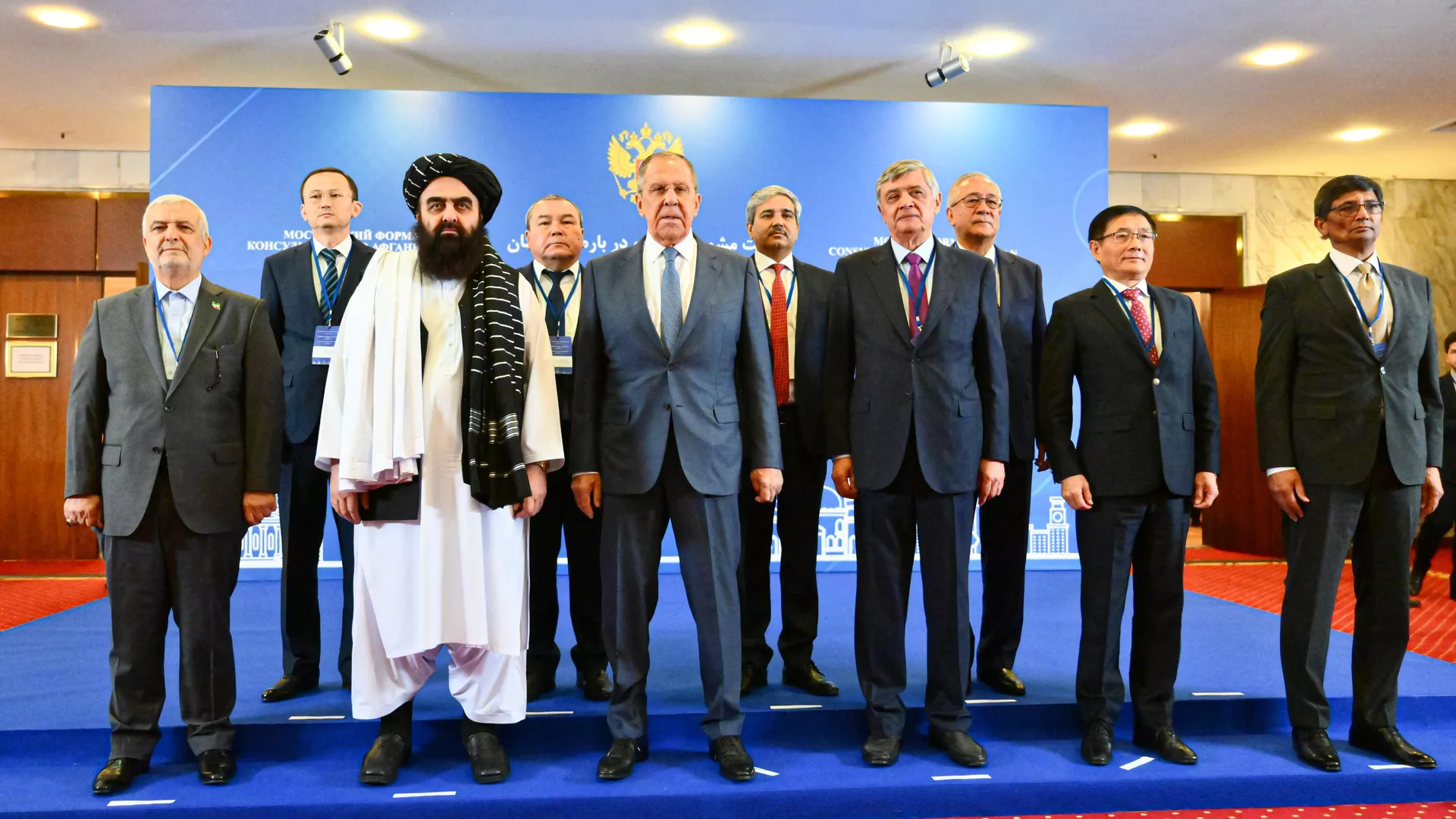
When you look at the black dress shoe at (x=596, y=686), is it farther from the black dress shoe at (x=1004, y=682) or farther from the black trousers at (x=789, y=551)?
Result: the black dress shoe at (x=1004, y=682)

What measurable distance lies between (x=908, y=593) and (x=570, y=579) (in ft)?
3.96

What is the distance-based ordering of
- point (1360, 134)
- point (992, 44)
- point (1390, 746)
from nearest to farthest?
point (1390, 746) → point (992, 44) → point (1360, 134)

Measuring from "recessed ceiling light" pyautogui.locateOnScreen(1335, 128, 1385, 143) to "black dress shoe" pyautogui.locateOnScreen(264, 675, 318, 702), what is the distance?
8.34 meters

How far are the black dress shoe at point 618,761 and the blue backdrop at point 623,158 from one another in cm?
343

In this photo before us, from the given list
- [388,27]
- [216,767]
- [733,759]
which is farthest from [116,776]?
[388,27]

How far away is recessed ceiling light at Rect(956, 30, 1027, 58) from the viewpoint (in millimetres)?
5656

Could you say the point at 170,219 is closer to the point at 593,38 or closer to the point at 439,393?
the point at 439,393

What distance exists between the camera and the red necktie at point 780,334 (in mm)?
3410

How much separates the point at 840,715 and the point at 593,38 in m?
4.32

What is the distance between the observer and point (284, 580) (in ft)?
11.0

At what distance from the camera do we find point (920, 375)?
9.38 ft

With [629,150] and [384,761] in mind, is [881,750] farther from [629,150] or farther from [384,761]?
[629,150]

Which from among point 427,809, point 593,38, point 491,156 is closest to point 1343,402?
point 427,809

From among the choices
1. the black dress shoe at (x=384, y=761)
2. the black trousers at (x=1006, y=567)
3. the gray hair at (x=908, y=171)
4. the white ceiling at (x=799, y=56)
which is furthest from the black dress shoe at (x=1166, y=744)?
the white ceiling at (x=799, y=56)
